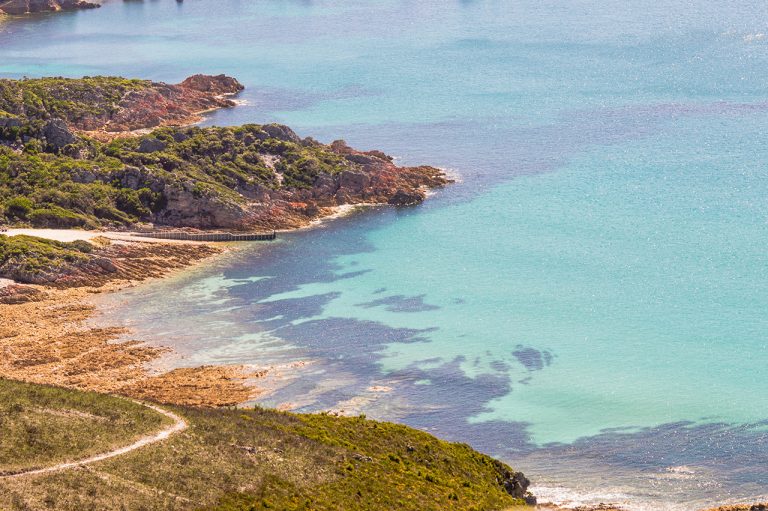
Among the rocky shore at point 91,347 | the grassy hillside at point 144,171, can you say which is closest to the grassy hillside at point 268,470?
the rocky shore at point 91,347

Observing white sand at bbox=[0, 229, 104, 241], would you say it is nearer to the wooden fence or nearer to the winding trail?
the wooden fence

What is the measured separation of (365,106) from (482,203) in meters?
44.1

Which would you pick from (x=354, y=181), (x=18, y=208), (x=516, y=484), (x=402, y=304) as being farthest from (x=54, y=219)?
(x=516, y=484)

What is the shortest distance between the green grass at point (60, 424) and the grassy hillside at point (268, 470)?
188 mm

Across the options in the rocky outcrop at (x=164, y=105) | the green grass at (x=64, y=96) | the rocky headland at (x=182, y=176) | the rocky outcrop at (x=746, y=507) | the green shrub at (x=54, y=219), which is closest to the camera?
the rocky outcrop at (x=746, y=507)

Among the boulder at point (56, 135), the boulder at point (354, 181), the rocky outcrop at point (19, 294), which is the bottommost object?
the rocky outcrop at point (19, 294)

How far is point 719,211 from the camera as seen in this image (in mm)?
113812

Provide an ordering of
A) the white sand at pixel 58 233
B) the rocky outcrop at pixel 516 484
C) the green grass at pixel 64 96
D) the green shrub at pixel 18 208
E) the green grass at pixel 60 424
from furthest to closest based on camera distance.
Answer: the green grass at pixel 64 96 < the green shrub at pixel 18 208 < the white sand at pixel 58 233 < the rocky outcrop at pixel 516 484 < the green grass at pixel 60 424

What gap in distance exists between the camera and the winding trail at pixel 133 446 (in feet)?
174

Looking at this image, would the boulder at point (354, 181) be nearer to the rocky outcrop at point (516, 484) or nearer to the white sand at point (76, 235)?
the white sand at point (76, 235)

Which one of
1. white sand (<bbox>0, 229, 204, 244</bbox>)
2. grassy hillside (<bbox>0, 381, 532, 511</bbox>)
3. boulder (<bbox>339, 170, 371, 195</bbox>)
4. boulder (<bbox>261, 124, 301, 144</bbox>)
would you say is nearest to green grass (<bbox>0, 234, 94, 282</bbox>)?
white sand (<bbox>0, 229, 204, 244</bbox>)

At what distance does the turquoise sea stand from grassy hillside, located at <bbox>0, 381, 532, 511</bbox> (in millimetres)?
5736

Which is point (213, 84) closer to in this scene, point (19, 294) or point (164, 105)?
point (164, 105)

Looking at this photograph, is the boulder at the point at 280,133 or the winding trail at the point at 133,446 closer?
the winding trail at the point at 133,446
